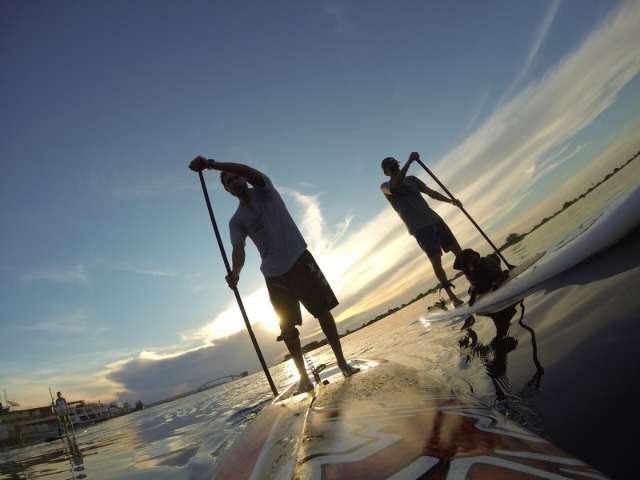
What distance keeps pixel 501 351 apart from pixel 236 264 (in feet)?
11.1

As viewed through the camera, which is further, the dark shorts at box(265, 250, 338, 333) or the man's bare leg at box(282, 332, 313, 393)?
the dark shorts at box(265, 250, 338, 333)

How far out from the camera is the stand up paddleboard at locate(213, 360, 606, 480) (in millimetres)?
1065

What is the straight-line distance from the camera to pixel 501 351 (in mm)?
3242

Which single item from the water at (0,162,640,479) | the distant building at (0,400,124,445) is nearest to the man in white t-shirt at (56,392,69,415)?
the water at (0,162,640,479)

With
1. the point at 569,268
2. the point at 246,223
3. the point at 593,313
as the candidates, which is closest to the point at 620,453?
the point at 569,268

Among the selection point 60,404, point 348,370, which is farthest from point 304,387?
point 60,404

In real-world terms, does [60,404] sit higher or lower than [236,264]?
higher

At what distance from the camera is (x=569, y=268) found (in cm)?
249

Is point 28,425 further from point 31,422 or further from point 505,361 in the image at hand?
point 505,361

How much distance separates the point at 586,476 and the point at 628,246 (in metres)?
2.18

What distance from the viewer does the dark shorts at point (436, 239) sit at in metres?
6.70

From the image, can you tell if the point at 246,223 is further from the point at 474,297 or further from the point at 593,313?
the point at 593,313

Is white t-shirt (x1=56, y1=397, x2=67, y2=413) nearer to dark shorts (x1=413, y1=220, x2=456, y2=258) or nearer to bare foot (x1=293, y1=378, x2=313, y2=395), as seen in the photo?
bare foot (x1=293, y1=378, x2=313, y2=395)

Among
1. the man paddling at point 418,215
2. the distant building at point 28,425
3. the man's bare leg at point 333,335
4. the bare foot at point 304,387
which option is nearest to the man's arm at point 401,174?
the man paddling at point 418,215
